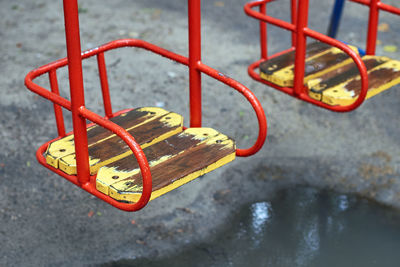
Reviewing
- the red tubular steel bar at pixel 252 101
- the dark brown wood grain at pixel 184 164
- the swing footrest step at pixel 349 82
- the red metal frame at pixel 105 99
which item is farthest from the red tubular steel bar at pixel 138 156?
the swing footrest step at pixel 349 82

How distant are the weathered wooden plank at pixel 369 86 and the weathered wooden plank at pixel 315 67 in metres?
0.19

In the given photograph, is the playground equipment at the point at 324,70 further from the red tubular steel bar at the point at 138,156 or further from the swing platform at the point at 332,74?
the red tubular steel bar at the point at 138,156

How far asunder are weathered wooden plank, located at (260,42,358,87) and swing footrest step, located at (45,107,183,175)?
27.6 inches

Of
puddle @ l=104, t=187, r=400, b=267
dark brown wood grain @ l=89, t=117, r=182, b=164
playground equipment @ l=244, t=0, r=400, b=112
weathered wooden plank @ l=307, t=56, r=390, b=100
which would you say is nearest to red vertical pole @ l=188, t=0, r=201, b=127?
dark brown wood grain @ l=89, t=117, r=182, b=164

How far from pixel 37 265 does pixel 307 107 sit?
2.49 metres

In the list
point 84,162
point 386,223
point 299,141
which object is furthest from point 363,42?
point 84,162

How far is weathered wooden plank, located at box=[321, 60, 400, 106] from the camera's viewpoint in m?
3.82

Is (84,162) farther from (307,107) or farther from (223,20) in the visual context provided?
(223,20)

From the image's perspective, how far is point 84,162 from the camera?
126 inches

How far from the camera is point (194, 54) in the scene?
3.46 m

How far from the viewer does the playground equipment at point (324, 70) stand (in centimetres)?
373

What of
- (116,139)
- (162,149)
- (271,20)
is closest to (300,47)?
(271,20)

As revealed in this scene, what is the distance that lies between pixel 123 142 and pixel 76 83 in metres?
0.55

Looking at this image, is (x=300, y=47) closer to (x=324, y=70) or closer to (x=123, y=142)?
(x=324, y=70)
